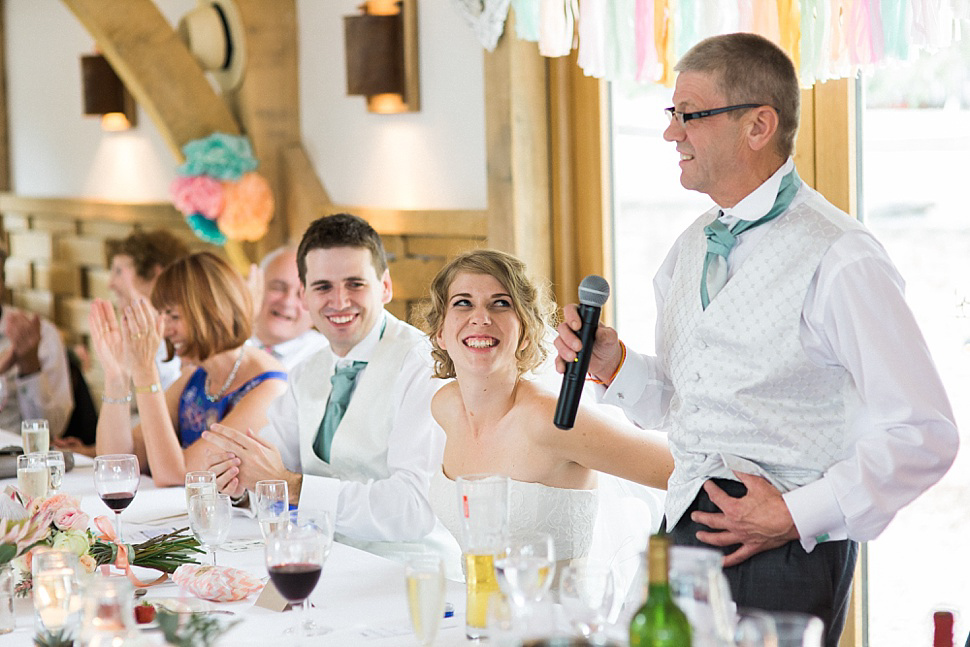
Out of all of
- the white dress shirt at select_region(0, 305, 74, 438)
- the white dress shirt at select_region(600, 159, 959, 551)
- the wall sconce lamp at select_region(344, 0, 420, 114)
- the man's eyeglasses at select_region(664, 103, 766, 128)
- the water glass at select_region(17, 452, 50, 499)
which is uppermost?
the wall sconce lamp at select_region(344, 0, 420, 114)

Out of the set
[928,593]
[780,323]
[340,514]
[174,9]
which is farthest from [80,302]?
[780,323]

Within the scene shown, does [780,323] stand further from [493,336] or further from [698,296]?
[493,336]

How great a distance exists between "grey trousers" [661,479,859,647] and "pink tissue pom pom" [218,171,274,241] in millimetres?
3246

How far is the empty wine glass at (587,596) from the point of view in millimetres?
1523

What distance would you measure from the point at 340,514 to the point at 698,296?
43.3 inches

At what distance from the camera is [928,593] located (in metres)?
3.02

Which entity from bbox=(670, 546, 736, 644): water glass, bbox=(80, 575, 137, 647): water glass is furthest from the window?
bbox=(80, 575, 137, 647): water glass

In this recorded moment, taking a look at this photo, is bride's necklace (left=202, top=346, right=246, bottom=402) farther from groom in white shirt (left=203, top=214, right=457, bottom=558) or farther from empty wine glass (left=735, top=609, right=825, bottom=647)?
empty wine glass (left=735, top=609, right=825, bottom=647)

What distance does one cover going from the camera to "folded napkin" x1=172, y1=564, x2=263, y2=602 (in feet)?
6.55

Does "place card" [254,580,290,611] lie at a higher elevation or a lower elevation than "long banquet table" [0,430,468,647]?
higher

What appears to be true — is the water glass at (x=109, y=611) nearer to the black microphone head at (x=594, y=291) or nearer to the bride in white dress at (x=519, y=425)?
the black microphone head at (x=594, y=291)

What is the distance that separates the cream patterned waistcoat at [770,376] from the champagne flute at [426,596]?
67 centimetres

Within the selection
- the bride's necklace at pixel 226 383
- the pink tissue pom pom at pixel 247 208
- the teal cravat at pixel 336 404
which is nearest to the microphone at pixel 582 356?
the teal cravat at pixel 336 404

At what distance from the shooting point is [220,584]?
6.56ft
